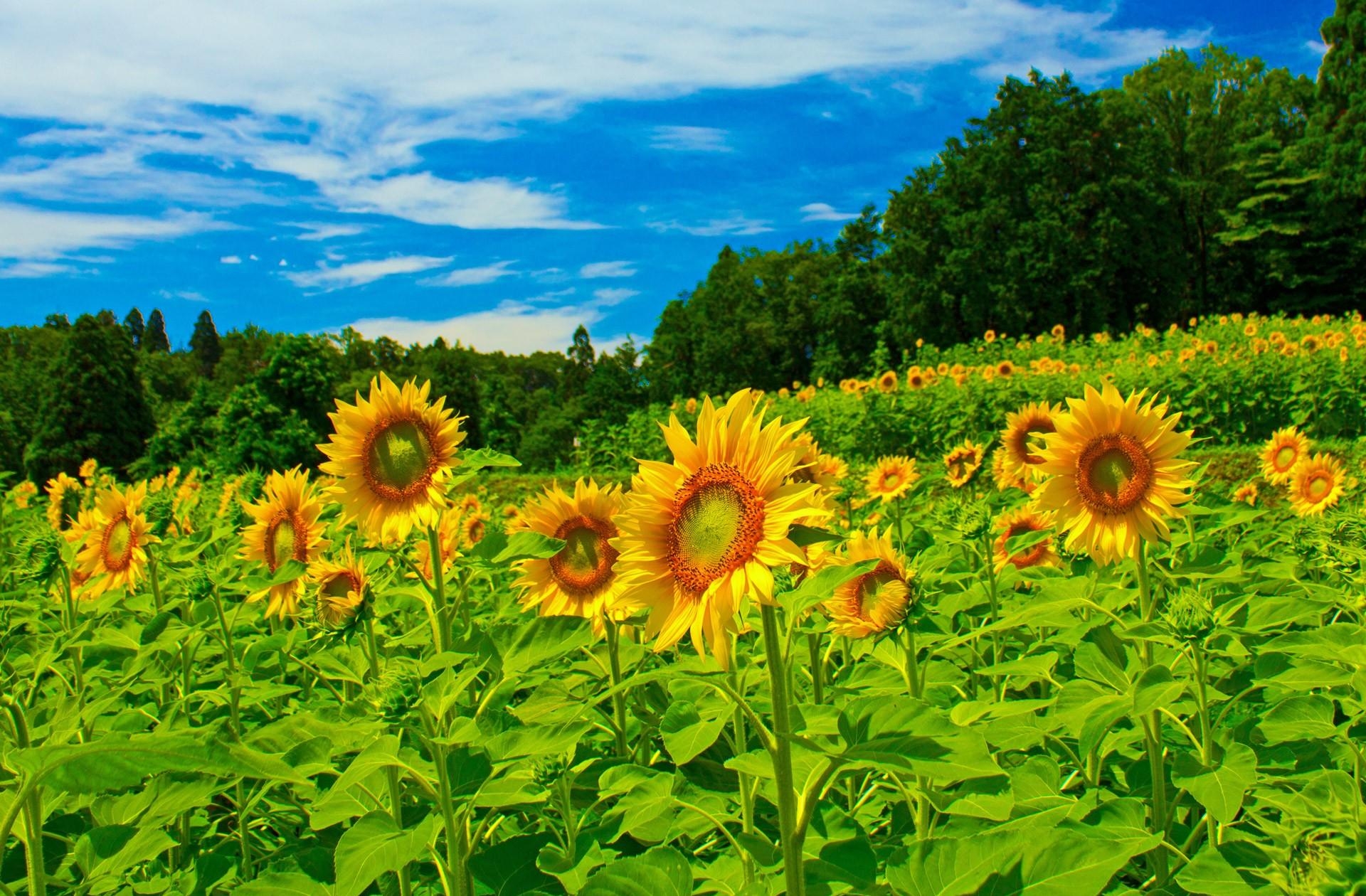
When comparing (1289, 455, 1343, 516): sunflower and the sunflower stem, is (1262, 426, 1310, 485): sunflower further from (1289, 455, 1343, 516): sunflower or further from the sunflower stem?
the sunflower stem

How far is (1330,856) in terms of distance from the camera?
999mm

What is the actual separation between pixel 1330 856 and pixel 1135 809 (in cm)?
69

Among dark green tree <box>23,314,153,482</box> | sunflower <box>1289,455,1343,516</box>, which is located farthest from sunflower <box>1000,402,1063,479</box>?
dark green tree <box>23,314,153,482</box>

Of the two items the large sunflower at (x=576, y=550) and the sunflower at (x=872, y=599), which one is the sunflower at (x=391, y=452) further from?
the sunflower at (x=872, y=599)

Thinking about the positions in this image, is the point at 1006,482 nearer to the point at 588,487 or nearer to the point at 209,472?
the point at 588,487

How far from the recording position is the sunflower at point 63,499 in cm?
661

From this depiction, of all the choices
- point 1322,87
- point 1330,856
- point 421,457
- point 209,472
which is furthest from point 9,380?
point 1322,87

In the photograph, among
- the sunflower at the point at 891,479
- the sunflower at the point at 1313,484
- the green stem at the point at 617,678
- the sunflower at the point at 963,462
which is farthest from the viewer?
the sunflower at the point at 963,462

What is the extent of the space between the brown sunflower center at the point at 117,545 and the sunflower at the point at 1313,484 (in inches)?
193

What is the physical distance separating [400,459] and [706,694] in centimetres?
114

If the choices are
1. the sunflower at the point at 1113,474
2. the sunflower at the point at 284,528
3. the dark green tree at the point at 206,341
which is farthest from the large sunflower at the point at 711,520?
the dark green tree at the point at 206,341

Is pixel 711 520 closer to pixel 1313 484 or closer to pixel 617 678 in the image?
pixel 617 678

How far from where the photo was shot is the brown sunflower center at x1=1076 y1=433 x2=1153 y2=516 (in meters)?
2.33

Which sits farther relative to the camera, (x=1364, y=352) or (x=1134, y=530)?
(x=1364, y=352)
